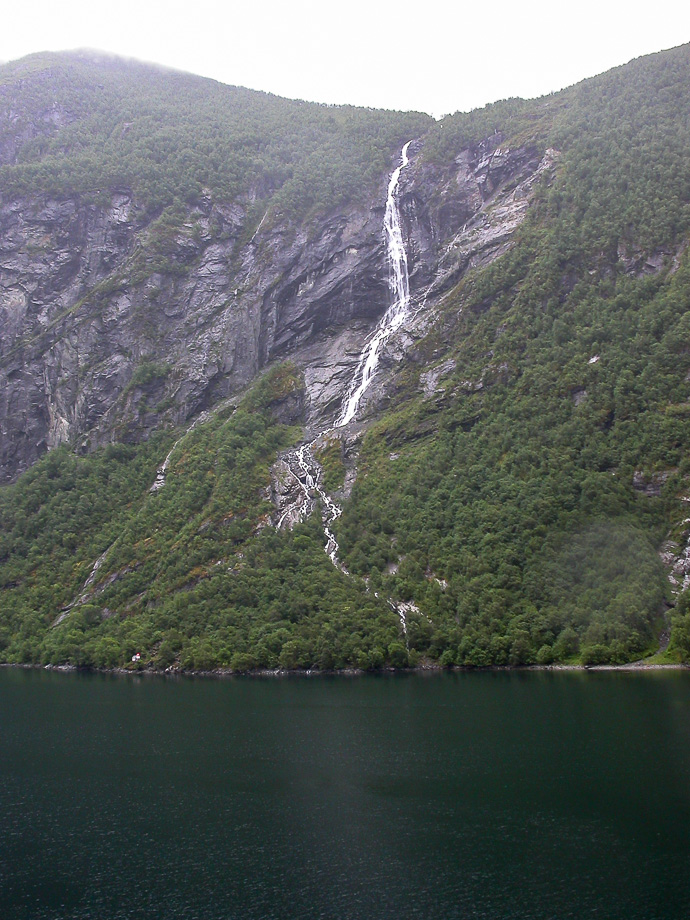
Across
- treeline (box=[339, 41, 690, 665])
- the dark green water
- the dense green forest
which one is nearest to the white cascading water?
the dense green forest

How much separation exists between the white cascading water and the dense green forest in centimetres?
293

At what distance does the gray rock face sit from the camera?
472ft

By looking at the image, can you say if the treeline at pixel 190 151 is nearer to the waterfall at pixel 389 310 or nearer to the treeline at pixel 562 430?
the waterfall at pixel 389 310

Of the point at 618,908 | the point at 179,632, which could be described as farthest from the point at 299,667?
the point at 618,908

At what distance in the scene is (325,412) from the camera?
13388cm

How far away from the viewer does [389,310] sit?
474 feet

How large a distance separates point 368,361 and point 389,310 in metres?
13.7

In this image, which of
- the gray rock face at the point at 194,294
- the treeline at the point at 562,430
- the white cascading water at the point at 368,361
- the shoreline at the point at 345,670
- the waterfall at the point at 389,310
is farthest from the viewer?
the gray rock face at the point at 194,294

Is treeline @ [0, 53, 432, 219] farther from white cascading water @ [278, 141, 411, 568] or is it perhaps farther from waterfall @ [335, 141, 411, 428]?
white cascading water @ [278, 141, 411, 568]

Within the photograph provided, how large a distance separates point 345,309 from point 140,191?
57.2m

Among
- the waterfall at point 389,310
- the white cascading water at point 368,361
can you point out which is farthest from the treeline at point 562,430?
the waterfall at point 389,310

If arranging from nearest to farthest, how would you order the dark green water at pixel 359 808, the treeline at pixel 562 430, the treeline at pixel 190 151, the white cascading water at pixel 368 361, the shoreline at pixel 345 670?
1. the dark green water at pixel 359 808
2. the shoreline at pixel 345 670
3. the treeline at pixel 562 430
4. the white cascading water at pixel 368 361
5. the treeline at pixel 190 151

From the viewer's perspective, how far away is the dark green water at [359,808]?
27125mm

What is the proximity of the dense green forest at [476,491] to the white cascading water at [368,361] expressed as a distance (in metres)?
2.93
